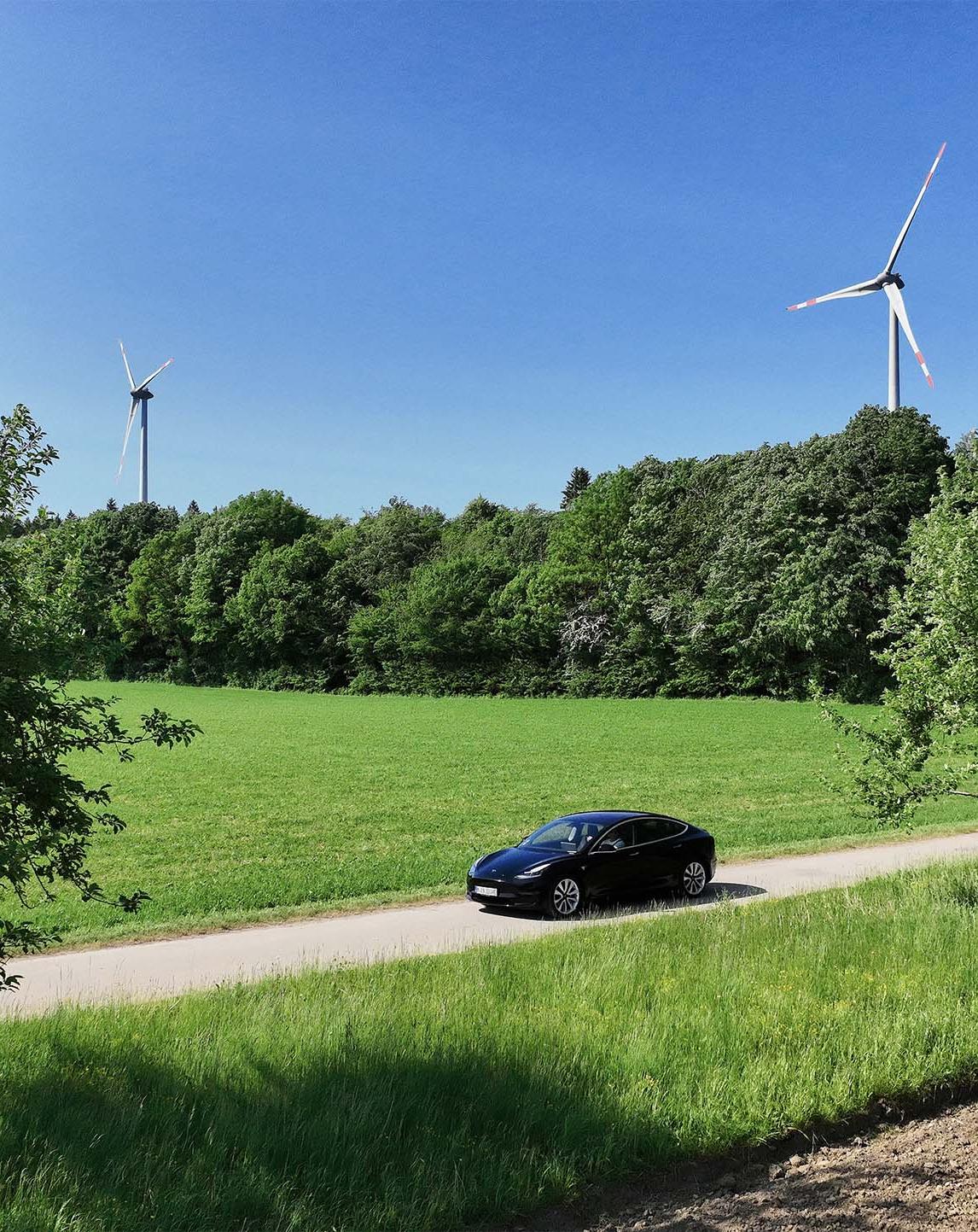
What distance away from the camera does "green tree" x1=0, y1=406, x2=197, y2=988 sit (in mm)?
6773

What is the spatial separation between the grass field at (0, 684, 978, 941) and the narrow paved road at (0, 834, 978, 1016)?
106cm

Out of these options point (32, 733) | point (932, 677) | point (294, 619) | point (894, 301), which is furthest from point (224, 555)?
point (32, 733)

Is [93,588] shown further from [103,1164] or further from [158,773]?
[158,773]

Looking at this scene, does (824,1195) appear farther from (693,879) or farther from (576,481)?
(576,481)

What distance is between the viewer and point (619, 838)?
17.0m

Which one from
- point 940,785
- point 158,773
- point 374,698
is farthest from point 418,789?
point 374,698

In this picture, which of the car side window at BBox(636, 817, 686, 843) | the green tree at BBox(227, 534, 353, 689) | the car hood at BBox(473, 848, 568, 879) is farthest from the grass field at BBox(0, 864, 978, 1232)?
the green tree at BBox(227, 534, 353, 689)

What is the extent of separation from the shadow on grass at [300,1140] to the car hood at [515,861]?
26.8 feet

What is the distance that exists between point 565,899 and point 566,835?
1374 millimetres

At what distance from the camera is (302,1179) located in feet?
20.6

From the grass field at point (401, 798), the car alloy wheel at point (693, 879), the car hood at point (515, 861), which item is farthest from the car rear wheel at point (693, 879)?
the grass field at point (401, 798)

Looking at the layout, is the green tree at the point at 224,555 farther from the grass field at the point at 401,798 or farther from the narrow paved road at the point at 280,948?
the narrow paved road at the point at 280,948

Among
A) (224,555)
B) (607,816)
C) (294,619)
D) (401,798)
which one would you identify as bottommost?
(401,798)

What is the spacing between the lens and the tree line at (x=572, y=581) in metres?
59.4
